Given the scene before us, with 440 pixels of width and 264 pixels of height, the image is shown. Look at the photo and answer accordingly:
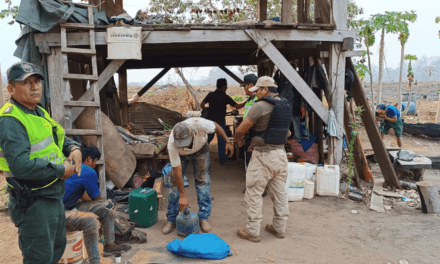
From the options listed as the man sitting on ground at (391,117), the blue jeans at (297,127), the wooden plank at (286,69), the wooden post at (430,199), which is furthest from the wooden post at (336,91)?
the man sitting on ground at (391,117)

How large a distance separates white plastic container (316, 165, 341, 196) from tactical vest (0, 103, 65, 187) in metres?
4.93

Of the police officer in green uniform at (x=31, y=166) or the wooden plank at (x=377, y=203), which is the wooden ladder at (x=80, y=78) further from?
the wooden plank at (x=377, y=203)

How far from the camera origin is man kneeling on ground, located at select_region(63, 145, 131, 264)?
3.27m

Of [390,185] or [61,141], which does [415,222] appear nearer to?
[390,185]

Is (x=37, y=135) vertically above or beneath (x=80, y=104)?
beneath

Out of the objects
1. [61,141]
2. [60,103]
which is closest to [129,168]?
[60,103]

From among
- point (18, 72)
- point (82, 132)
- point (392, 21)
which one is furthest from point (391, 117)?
point (18, 72)

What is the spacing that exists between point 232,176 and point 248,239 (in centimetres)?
342

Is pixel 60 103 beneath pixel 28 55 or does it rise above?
beneath

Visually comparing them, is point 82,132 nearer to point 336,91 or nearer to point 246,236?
point 246,236

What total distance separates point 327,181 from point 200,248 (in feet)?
10.9

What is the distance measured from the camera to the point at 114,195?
19.7ft

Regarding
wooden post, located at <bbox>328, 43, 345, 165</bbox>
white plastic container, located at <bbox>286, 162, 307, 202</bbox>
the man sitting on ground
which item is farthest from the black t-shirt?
the man sitting on ground

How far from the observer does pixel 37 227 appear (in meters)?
2.41
